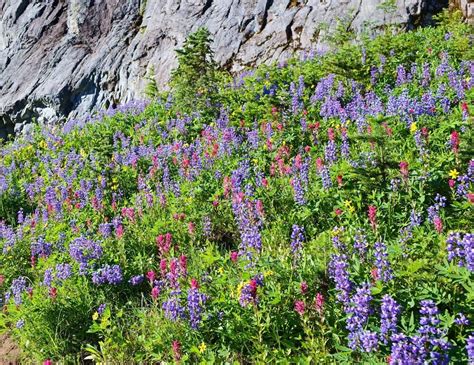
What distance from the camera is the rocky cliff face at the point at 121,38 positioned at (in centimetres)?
1307

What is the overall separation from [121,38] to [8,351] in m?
15.0

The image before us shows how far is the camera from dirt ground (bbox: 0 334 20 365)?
4.48 meters

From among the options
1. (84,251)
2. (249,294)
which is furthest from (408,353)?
(84,251)

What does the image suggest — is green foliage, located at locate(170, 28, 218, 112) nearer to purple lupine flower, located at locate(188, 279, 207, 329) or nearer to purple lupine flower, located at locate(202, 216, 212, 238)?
purple lupine flower, located at locate(202, 216, 212, 238)

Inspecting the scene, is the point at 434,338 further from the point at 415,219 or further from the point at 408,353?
the point at 415,219

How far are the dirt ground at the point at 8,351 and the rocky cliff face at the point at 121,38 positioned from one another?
33.0 feet

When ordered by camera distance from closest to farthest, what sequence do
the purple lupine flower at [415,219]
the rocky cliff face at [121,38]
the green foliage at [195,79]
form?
the purple lupine flower at [415,219]
the green foliage at [195,79]
the rocky cliff face at [121,38]

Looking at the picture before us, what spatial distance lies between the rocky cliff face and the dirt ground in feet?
33.0

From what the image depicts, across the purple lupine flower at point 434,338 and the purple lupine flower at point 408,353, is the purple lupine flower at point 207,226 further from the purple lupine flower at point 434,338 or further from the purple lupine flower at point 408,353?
the purple lupine flower at point 408,353

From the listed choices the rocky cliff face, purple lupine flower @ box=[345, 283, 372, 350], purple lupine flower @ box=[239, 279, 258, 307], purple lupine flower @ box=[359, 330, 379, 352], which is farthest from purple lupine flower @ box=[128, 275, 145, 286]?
the rocky cliff face

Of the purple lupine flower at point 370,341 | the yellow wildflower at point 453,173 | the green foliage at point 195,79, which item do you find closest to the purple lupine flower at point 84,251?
the purple lupine flower at point 370,341

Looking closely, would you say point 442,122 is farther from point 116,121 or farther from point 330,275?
point 116,121

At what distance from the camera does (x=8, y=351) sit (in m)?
4.62

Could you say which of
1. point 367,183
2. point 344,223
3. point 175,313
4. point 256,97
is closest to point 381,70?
point 256,97
